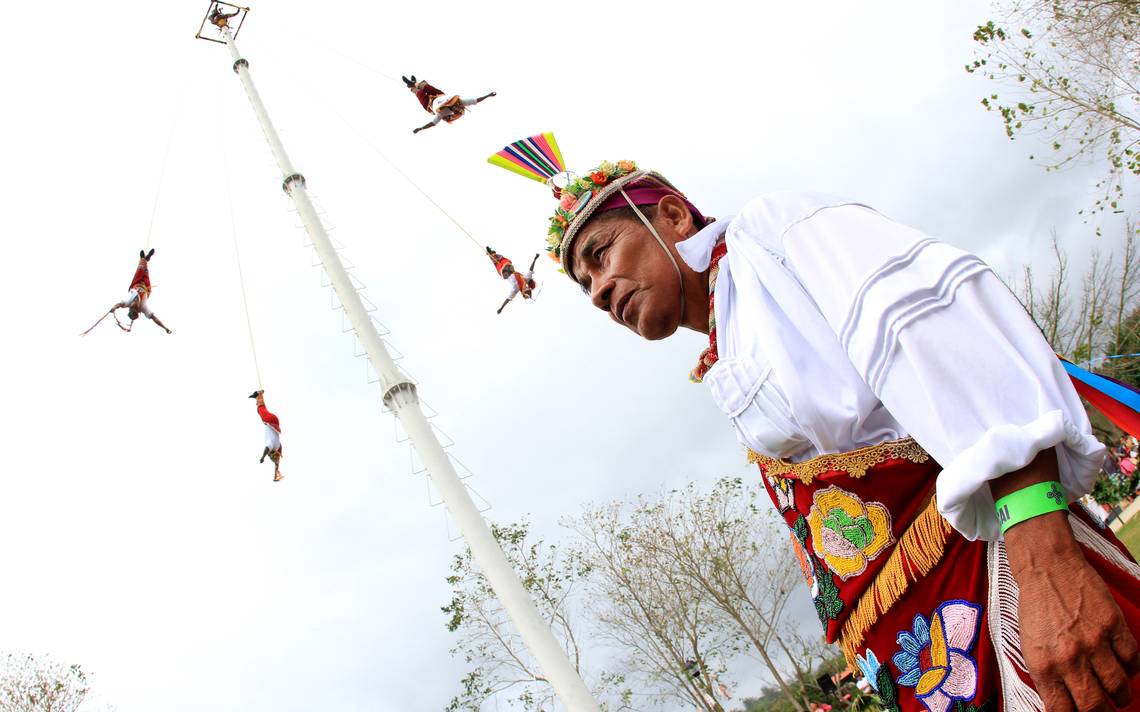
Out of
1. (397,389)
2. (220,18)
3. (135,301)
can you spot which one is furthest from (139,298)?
(220,18)

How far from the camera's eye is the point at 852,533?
1624mm

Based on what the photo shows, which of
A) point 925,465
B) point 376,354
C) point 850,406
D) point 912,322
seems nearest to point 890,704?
point 925,465

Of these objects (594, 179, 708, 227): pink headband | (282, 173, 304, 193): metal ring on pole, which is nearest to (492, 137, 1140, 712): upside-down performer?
(594, 179, 708, 227): pink headband

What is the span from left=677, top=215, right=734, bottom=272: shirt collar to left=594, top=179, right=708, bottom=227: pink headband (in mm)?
345

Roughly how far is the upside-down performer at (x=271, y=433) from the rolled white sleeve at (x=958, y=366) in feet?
25.3

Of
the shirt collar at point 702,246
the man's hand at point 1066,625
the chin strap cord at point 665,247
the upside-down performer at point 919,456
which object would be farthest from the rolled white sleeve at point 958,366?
the chin strap cord at point 665,247

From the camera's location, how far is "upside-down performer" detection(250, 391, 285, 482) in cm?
833

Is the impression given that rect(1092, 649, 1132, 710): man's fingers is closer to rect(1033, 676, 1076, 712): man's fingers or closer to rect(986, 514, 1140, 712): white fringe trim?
rect(1033, 676, 1076, 712): man's fingers

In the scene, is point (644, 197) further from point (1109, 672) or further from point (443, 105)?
point (443, 105)

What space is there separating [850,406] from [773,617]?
22.3m

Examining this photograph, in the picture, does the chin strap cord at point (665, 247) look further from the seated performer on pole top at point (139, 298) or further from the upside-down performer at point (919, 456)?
the seated performer on pole top at point (139, 298)

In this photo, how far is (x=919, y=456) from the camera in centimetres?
150

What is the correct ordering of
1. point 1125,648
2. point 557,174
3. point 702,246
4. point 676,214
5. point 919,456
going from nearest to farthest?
point 1125,648 < point 919,456 < point 702,246 < point 676,214 < point 557,174

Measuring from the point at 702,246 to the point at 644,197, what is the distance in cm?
40
